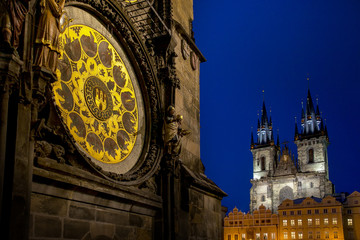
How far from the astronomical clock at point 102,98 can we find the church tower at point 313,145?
3018 inches

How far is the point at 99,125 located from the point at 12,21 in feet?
7.37

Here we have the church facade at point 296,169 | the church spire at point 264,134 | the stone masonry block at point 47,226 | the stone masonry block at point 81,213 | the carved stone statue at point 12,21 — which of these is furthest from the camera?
the church spire at point 264,134

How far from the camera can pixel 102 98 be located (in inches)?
251

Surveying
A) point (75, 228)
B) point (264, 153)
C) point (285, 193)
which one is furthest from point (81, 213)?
point (264, 153)

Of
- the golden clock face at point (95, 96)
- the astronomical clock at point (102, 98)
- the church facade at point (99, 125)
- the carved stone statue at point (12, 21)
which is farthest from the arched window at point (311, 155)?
the carved stone statue at point (12, 21)

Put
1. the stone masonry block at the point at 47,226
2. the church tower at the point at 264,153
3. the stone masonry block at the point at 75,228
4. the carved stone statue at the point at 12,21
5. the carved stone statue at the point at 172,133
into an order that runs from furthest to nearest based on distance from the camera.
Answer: the church tower at the point at 264,153
the carved stone statue at the point at 172,133
the stone masonry block at the point at 75,228
the stone masonry block at the point at 47,226
the carved stone statue at the point at 12,21

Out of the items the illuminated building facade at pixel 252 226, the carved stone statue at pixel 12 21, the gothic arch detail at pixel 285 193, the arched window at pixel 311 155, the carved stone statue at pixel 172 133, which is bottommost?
the illuminated building facade at pixel 252 226

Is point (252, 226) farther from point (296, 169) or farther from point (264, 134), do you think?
point (264, 134)

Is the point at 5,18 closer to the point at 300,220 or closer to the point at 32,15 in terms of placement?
the point at 32,15

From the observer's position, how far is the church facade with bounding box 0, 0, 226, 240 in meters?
4.19

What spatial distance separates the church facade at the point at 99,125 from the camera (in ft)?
13.8

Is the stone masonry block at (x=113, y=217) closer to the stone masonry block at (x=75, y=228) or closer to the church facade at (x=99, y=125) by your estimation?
the church facade at (x=99, y=125)

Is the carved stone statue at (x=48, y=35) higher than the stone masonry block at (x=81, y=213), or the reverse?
the carved stone statue at (x=48, y=35)

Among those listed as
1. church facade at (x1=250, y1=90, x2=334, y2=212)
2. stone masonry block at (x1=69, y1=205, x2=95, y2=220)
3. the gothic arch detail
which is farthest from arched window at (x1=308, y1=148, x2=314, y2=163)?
stone masonry block at (x1=69, y1=205, x2=95, y2=220)
